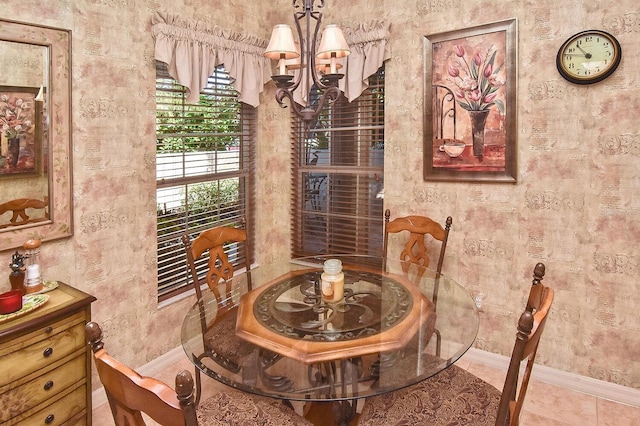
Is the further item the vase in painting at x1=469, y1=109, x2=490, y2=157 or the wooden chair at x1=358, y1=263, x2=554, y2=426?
the vase in painting at x1=469, y1=109, x2=490, y2=157

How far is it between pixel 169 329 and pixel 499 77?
2.76 metres

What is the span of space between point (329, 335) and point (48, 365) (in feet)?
4.19

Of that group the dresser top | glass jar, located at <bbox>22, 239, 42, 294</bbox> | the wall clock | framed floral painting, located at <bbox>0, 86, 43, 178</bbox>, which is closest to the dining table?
the dresser top

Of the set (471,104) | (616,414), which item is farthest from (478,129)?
(616,414)

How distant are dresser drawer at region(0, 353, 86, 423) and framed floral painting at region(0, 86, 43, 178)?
981 millimetres

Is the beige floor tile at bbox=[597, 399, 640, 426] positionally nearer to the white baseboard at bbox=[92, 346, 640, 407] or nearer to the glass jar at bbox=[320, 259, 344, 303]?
the white baseboard at bbox=[92, 346, 640, 407]

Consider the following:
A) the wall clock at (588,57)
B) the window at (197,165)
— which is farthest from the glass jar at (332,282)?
the wall clock at (588,57)

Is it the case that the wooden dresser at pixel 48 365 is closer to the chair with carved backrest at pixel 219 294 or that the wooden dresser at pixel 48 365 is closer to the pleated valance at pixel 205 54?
the chair with carved backrest at pixel 219 294

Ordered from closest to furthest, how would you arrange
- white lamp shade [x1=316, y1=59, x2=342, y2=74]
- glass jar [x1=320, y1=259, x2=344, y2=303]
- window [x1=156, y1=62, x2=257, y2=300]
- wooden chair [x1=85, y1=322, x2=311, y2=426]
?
1. wooden chair [x1=85, y1=322, x2=311, y2=426]
2. glass jar [x1=320, y1=259, x2=344, y2=303]
3. white lamp shade [x1=316, y1=59, x2=342, y2=74]
4. window [x1=156, y1=62, x2=257, y2=300]

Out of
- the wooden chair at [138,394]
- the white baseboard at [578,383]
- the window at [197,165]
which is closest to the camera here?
the wooden chair at [138,394]

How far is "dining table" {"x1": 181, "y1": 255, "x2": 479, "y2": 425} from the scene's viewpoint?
1499 mm

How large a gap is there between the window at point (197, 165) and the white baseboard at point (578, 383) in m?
1.97

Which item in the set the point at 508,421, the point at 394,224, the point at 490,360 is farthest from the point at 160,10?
the point at 490,360

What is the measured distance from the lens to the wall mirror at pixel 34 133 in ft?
6.94
